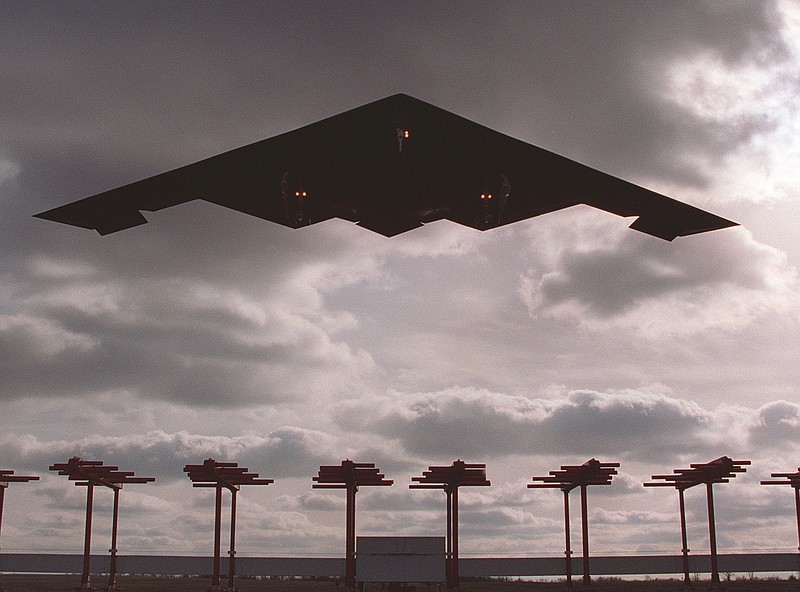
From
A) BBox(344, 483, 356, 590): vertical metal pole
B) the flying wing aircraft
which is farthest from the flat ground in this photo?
the flying wing aircraft

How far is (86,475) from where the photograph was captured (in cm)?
3653

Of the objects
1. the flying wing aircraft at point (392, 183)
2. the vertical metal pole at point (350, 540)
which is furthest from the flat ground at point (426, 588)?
the flying wing aircraft at point (392, 183)

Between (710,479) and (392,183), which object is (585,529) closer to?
(710,479)

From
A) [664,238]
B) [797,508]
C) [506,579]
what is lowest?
[506,579]

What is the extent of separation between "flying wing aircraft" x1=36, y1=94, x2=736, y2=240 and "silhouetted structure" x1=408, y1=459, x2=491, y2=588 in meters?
11.0

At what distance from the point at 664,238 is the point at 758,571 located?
104 ft

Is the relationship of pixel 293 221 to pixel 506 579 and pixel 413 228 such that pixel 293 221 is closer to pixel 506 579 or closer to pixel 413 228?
pixel 413 228

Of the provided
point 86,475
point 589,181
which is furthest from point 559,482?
point 86,475

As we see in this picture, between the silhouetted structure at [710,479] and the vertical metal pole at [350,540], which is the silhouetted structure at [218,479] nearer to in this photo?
the vertical metal pole at [350,540]

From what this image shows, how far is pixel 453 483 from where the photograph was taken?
35.9 m

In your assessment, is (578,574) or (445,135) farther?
(578,574)

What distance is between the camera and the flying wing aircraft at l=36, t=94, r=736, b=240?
2252 cm

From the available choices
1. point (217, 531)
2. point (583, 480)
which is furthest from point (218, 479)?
point (583, 480)

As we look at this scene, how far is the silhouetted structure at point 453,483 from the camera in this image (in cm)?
3500
